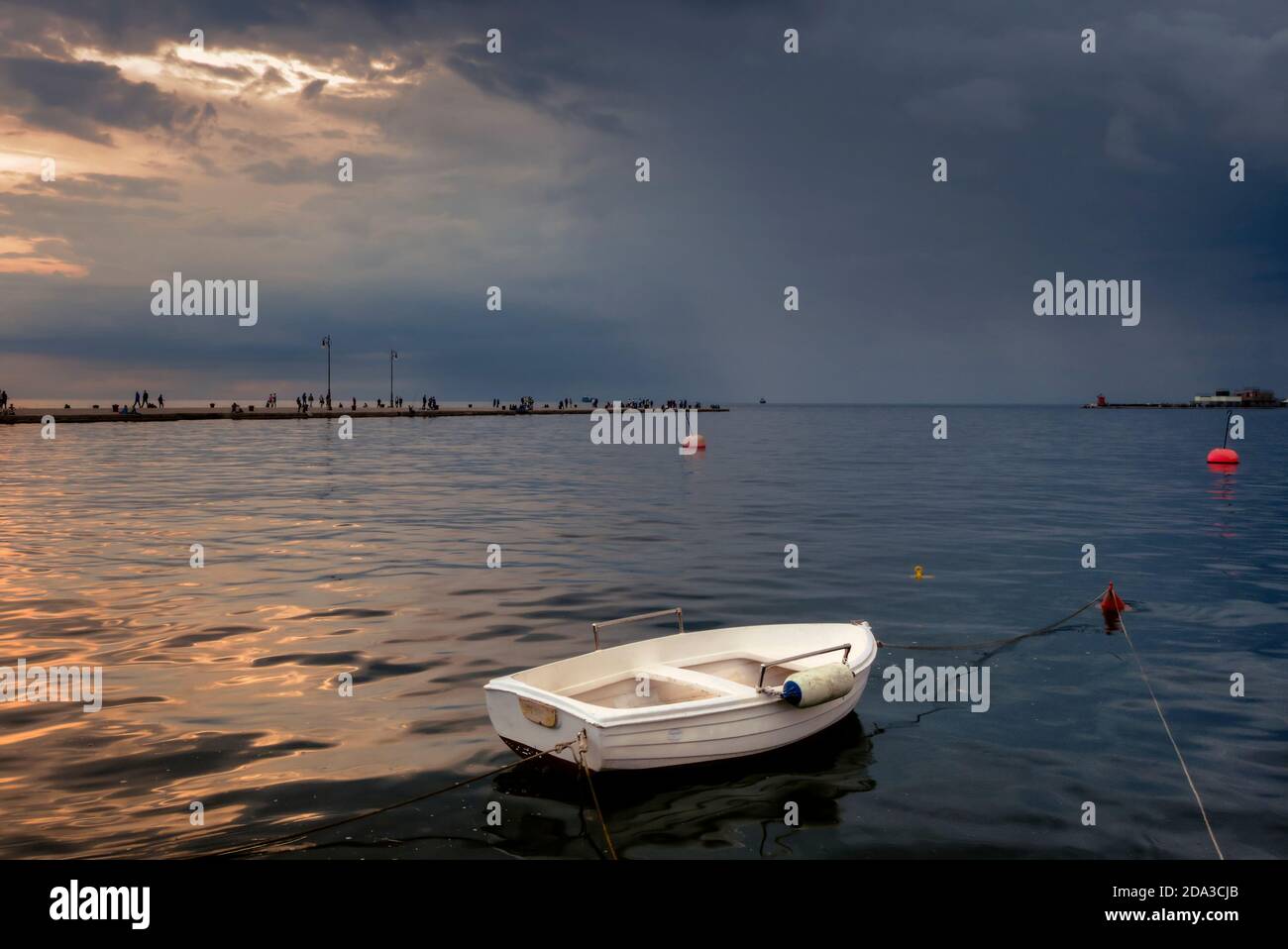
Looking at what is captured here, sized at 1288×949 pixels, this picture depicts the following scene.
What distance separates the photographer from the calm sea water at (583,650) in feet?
37.3

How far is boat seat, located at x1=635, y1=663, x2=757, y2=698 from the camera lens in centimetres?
1358

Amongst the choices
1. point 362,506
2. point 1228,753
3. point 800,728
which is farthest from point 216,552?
point 1228,753

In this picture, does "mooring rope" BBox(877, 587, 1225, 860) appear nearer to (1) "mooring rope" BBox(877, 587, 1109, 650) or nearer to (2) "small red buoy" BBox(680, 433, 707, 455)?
(1) "mooring rope" BBox(877, 587, 1109, 650)

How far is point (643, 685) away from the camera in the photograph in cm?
1416

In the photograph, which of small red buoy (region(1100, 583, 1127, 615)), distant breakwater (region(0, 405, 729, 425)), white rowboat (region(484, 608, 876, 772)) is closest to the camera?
white rowboat (region(484, 608, 876, 772))

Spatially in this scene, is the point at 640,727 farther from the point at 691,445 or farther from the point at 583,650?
the point at 691,445

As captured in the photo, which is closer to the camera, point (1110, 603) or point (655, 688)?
point (655, 688)

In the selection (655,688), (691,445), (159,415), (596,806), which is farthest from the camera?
(159,415)

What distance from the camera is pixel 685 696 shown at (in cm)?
1406

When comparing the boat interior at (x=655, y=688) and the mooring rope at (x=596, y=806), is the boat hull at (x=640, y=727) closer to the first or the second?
the mooring rope at (x=596, y=806)

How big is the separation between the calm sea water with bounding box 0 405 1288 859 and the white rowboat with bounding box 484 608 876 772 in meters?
0.61

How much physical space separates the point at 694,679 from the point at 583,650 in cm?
563

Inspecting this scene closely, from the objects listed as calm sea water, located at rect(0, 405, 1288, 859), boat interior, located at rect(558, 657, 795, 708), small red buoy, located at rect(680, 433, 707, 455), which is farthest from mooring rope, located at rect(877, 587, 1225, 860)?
small red buoy, located at rect(680, 433, 707, 455)

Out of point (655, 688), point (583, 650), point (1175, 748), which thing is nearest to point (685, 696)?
point (655, 688)
